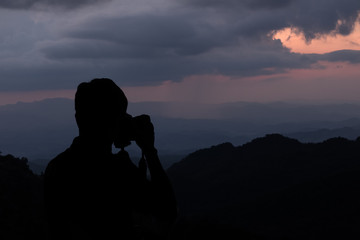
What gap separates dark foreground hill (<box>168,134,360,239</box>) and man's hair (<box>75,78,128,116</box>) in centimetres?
7534

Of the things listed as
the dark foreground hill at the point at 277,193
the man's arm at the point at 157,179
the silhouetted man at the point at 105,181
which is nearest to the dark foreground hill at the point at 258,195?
the dark foreground hill at the point at 277,193

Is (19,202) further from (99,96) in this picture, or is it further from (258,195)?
(258,195)

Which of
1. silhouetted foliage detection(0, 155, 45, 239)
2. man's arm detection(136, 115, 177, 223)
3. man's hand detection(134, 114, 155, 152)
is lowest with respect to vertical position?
silhouetted foliage detection(0, 155, 45, 239)

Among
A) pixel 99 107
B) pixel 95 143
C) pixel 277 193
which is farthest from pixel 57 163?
pixel 277 193

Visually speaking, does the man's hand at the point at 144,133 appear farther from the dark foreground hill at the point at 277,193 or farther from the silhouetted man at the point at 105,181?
the dark foreground hill at the point at 277,193

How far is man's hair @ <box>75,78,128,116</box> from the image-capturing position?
4402 millimetres

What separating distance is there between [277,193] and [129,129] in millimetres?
127162

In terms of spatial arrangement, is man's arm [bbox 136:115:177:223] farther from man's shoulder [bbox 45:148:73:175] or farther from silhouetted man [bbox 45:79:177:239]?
man's shoulder [bbox 45:148:73:175]

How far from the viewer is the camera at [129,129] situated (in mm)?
4438

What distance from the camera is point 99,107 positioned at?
445cm

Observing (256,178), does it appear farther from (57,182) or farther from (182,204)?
(57,182)

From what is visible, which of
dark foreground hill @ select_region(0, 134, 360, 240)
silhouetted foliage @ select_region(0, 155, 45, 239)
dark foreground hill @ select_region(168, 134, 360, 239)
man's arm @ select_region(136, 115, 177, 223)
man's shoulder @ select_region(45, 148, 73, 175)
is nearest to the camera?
man's arm @ select_region(136, 115, 177, 223)

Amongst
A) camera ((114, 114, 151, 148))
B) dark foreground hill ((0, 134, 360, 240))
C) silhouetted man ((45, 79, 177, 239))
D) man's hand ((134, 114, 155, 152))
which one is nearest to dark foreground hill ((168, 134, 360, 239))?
dark foreground hill ((0, 134, 360, 240))

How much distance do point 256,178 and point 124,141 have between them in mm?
153741
